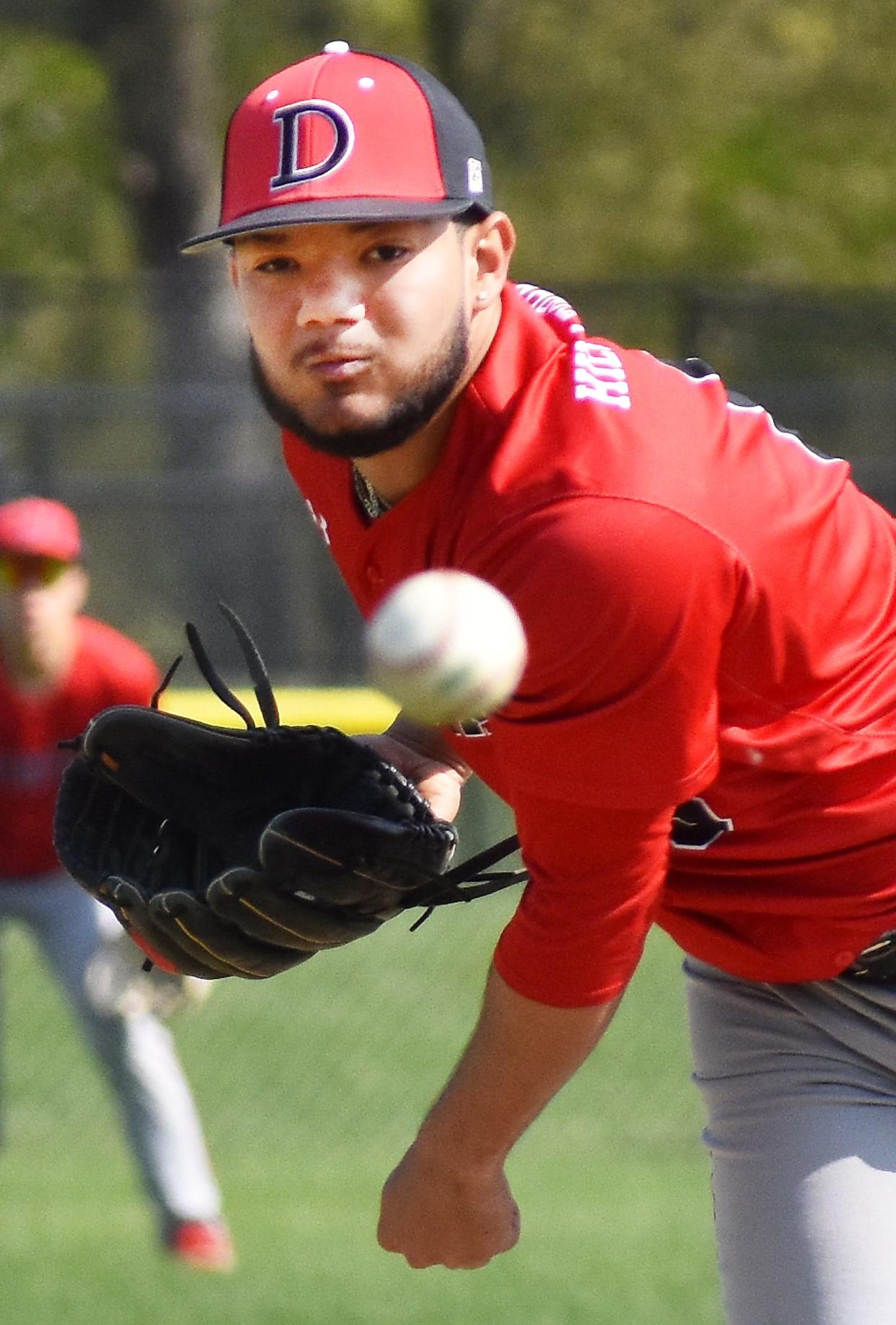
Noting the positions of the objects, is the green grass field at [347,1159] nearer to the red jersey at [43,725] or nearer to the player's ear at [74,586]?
the red jersey at [43,725]

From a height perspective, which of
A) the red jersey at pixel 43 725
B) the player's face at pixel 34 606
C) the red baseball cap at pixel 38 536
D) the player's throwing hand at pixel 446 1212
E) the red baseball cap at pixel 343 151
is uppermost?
the red baseball cap at pixel 343 151

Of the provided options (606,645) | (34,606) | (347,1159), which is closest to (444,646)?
(606,645)

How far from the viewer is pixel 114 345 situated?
1538 cm

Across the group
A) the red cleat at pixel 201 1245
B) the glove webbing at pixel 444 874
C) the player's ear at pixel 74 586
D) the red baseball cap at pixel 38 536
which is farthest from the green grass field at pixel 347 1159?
the glove webbing at pixel 444 874

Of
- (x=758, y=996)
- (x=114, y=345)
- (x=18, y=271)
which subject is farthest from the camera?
(x=18, y=271)

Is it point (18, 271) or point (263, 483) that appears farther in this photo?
point (18, 271)

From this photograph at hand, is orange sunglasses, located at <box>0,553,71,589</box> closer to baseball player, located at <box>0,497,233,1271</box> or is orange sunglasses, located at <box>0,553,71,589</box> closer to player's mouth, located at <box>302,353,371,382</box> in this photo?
baseball player, located at <box>0,497,233,1271</box>

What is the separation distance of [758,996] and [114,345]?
42.6 ft

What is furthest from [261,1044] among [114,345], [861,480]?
[114,345]

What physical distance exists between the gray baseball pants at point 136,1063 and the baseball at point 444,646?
3.97 m

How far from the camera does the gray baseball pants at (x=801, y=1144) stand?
266cm

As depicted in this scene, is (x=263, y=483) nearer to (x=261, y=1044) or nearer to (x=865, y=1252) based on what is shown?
(x=261, y=1044)

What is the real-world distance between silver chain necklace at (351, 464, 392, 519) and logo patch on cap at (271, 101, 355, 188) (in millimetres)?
479

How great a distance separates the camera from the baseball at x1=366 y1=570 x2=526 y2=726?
2158mm
